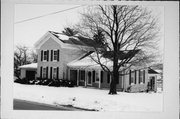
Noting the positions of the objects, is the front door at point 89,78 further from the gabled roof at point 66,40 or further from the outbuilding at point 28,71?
the outbuilding at point 28,71

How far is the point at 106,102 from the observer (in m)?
5.77

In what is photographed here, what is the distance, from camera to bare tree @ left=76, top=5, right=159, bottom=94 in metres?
5.77

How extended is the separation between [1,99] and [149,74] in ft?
9.67

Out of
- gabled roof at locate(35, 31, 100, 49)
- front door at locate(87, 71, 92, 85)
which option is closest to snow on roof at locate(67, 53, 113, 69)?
front door at locate(87, 71, 92, 85)

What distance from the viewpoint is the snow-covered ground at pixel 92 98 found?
5.75 m

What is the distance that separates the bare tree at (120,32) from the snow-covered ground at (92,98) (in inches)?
8.7

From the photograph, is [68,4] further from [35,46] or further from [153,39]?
[153,39]

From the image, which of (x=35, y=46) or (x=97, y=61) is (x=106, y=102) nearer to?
(x=97, y=61)

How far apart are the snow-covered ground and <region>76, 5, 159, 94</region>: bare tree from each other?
0.22 m

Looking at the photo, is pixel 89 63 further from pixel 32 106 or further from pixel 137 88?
pixel 32 106

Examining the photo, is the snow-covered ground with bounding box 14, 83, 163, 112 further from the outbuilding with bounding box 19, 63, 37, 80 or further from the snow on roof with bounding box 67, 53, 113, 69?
the snow on roof with bounding box 67, 53, 113, 69

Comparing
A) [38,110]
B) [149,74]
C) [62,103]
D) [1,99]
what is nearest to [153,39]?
[149,74]

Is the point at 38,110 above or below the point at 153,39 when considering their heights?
below

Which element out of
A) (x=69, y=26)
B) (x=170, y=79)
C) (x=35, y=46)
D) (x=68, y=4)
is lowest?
(x=170, y=79)
